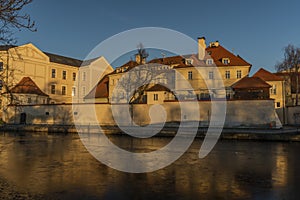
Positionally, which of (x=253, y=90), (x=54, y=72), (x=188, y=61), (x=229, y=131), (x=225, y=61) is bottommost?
(x=229, y=131)

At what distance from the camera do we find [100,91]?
53312mm

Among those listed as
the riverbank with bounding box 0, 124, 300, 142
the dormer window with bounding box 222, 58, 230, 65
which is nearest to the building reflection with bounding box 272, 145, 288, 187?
the riverbank with bounding box 0, 124, 300, 142

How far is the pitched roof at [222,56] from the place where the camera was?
4294 centimetres

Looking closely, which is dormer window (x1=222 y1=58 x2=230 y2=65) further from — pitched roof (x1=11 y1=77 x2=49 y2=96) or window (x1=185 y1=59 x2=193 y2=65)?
pitched roof (x1=11 y1=77 x2=49 y2=96)

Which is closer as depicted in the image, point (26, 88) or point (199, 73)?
point (26, 88)

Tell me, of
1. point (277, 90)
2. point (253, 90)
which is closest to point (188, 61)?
point (253, 90)

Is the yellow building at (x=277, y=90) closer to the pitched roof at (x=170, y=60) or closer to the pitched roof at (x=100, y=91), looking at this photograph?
the pitched roof at (x=170, y=60)

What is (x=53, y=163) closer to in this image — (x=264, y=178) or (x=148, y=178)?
(x=148, y=178)

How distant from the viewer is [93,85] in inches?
2283

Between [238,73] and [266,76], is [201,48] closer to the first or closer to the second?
[238,73]

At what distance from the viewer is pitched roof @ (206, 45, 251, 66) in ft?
141

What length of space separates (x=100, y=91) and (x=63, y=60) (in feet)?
37.2

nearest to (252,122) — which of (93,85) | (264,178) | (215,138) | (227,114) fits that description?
(227,114)

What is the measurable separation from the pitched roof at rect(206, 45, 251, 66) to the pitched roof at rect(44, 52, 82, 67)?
28013mm
